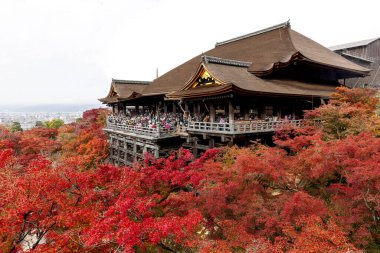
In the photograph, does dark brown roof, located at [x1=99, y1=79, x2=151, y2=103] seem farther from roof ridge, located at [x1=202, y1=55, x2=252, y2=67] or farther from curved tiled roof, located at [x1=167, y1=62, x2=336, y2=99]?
roof ridge, located at [x1=202, y1=55, x2=252, y2=67]

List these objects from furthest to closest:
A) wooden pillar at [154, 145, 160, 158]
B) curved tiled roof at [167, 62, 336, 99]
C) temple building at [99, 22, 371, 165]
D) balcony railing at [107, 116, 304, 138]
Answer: wooden pillar at [154, 145, 160, 158], temple building at [99, 22, 371, 165], balcony railing at [107, 116, 304, 138], curved tiled roof at [167, 62, 336, 99]

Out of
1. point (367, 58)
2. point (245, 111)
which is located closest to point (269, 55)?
point (245, 111)

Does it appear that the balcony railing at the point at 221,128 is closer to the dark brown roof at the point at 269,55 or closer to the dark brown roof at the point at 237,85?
the dark brown roof at the point at 237,85

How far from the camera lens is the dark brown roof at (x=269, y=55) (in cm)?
1761

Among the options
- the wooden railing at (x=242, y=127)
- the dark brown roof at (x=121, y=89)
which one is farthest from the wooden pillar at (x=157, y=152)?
the dark brown roof at (x=121, y=89)

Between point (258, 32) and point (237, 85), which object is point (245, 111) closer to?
point (237, 85)

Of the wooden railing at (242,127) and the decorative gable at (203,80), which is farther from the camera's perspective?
the decorative gable at (203,80)

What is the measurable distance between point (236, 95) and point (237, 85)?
3.98ft

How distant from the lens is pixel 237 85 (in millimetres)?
12406

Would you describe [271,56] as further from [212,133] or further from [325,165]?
[325,165]

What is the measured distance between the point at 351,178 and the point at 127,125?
16812mm

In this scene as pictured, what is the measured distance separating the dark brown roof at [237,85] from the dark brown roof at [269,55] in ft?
4.37

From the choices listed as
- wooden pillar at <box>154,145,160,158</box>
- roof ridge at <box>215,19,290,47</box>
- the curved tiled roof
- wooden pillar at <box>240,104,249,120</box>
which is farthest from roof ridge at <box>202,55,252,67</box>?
roof ridge at <box>215,19,290,47</box>

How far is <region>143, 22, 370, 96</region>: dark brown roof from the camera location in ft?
57.8
